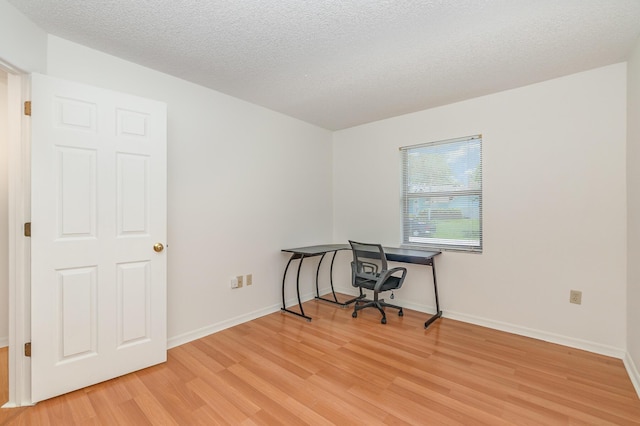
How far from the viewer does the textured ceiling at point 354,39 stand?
171 cm

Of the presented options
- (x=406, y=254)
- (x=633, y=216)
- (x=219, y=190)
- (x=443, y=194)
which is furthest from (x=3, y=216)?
(x=633, y=216)

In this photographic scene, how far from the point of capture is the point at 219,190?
296cm

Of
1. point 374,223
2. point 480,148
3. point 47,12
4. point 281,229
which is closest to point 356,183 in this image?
point 374,223

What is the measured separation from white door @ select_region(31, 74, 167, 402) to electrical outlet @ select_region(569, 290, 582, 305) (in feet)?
11.5

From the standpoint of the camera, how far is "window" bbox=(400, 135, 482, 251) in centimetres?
315

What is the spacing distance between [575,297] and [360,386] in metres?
2.10

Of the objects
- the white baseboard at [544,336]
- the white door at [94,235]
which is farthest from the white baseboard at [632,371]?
the white door at [94,235]

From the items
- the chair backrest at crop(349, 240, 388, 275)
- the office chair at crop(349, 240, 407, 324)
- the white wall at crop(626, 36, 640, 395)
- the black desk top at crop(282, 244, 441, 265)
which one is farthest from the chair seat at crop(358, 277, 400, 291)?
the white wall at crop(626, 36, 640, 395)

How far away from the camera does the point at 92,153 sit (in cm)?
201

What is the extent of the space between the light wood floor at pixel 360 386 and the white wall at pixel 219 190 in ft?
1.55

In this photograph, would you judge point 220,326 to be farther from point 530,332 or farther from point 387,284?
point 530,332

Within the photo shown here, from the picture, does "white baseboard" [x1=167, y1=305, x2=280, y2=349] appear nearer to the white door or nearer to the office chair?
the white door

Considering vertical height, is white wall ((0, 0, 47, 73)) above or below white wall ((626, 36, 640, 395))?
above

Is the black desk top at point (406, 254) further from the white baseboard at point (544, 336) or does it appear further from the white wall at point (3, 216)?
the white wall at point (3, 216)
